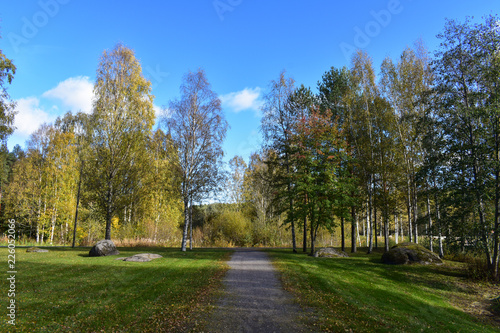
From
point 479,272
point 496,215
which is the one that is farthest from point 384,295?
point 496,215

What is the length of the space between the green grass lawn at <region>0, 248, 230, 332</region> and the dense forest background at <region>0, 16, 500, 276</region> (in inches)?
333

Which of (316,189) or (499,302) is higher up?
(316,189)

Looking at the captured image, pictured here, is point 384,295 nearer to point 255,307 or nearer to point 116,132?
point 255,307

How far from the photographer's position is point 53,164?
1209 inches

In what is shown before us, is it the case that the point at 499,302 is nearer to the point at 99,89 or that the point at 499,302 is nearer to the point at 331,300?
the point at 331,300

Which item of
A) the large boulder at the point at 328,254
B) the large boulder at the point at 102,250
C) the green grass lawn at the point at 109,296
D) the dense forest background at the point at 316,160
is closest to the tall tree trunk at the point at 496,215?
the dense forest background at the point at 316,160

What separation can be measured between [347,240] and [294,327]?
1246 inches

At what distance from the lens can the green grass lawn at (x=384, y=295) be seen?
7.15 metres

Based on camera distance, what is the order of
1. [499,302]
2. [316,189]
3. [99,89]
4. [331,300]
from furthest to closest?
[99,89] → [316,189] → [499,302] → [331,300]

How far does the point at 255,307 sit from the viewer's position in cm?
770

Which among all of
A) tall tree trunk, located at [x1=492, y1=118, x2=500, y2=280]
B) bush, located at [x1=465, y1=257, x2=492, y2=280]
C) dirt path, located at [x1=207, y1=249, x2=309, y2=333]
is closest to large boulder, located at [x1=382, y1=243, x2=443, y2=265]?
bush, located at [x1=465, y1=257, x2=492, y2=280]

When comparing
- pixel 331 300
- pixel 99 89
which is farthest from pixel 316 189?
pixel 99 89

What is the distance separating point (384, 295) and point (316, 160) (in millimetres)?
9823

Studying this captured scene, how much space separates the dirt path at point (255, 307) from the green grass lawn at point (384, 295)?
581 mm
